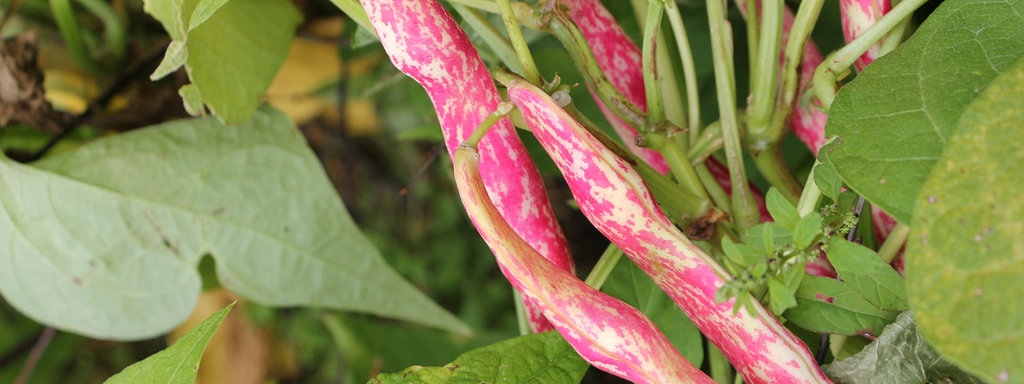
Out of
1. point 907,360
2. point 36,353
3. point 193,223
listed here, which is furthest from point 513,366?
point 36,353

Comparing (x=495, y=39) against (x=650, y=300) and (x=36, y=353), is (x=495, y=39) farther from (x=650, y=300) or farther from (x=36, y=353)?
(x=36, y=353)

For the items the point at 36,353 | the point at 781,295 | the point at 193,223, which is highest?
the point at 781,295

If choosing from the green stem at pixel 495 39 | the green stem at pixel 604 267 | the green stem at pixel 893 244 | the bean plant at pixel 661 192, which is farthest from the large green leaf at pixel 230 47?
the green stem at pixel 893 244

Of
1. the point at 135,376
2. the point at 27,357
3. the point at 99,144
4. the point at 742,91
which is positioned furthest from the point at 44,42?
the point at 742,91

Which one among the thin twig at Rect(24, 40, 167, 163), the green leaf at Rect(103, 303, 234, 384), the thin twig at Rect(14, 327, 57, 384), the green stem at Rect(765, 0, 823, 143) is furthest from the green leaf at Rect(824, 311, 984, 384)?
the thin twig at Rect(14, 327, 57, 384)

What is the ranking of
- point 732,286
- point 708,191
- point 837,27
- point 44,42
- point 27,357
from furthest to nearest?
point 27,357 → point 44,42 → point 837,27 → point 708,191 → point 732,286

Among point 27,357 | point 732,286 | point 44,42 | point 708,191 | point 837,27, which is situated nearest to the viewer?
point 732,286

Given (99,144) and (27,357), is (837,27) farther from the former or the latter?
(27,357)
